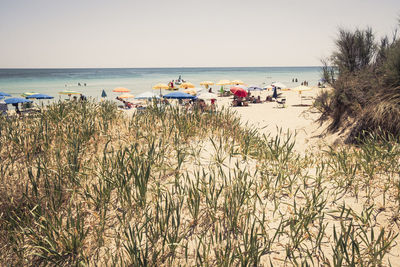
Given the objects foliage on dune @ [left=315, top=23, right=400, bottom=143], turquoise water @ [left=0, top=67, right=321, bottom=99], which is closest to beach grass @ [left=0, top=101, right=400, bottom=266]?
foliage on dune @ [left=315, top=23, right=400, bottom=143]

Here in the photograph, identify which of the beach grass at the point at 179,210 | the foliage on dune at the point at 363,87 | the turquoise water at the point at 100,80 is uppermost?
the turquoise water at the point at 100,80

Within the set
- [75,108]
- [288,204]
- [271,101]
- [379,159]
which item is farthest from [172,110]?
[271,101]

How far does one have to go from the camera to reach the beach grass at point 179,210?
2.07 metres

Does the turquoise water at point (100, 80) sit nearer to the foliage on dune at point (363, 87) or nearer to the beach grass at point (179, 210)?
the foliage on dune at point (363, 87)

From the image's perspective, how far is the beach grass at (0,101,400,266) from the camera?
2074 millimetres

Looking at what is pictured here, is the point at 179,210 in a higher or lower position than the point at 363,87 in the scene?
lower

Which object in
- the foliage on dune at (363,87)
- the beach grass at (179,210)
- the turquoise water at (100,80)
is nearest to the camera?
the beach grass at (179,210)

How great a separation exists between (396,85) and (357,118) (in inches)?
65.1

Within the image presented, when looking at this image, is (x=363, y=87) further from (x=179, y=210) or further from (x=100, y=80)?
(x=100, y=80)

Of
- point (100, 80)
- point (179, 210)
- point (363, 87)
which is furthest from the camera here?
point (100, 80)

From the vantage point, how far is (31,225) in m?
2.37

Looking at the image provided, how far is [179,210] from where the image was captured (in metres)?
2.52

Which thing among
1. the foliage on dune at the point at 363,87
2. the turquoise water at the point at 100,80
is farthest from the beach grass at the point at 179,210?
the turquoise water at the point at 100,80

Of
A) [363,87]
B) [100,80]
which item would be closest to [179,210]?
[363,87]
